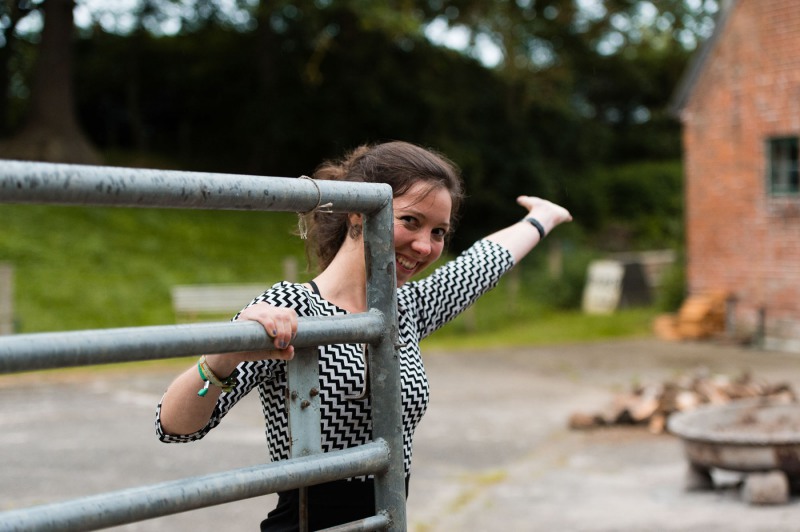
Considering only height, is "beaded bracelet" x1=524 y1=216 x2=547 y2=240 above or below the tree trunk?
below

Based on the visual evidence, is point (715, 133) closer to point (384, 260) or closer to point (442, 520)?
point (442, 520)

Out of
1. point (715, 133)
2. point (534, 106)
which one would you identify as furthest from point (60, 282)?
point (534, 106)

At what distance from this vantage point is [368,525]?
195 cm

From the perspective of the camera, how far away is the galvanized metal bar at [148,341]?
4.73ft

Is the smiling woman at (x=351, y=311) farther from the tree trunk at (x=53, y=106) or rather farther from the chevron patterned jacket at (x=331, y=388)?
the tree trunk at (x=53, y=106)

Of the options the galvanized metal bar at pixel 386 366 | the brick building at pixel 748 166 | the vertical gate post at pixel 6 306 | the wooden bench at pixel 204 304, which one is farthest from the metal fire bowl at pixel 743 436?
the vertical gate post at pixel 6 306

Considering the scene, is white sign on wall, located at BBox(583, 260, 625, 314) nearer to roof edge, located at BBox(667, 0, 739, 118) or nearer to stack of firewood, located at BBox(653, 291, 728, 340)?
stack of firewood, located at BBox(653, 291, 728, 340)

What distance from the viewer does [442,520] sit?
6629mm

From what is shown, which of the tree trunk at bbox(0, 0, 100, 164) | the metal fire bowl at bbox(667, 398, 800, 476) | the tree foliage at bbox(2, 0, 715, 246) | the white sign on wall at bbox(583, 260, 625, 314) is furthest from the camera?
the tree foliage at bbox(2, 0, 715, 246)

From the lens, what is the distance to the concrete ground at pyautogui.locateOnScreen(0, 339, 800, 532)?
666 cm

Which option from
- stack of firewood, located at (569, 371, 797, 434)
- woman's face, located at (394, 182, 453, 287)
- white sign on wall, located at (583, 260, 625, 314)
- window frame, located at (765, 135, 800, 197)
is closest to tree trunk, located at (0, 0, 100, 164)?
white sign on wall, located at (583, 260, 625, 314)

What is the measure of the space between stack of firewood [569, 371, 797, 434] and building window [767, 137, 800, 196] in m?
6.50

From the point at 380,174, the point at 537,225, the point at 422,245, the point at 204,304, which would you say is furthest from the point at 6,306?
the point at 422,245

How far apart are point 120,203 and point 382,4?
2045 cm
